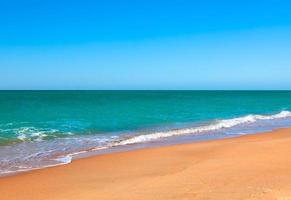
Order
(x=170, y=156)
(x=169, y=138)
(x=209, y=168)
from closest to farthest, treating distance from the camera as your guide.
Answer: (x=209, y=168) < (x=170, y=156) < (x=169, y=138)

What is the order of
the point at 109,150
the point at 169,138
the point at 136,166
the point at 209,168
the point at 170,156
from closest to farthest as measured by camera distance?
the point at 209,168, the point at 136,166, the point at 170,156, the point at 109,150, the point at 169,138

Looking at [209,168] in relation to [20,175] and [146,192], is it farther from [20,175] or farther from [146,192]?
[20,175]

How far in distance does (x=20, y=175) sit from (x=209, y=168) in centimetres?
506

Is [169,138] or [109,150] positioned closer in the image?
[109,150]

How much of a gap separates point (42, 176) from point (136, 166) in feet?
8.85

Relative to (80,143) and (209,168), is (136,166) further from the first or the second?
(80,143)

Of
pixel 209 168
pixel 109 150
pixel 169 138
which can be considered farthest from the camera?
pixel 169 138

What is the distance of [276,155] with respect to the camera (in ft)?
36.6

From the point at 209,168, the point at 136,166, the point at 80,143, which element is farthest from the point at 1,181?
the point at 80,143

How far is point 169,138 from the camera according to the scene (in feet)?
59.6

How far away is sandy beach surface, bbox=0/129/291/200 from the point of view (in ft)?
23.5

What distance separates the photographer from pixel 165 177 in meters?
8.82

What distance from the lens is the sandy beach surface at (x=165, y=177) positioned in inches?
282

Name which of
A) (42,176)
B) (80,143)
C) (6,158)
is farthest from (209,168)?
(80,143)
